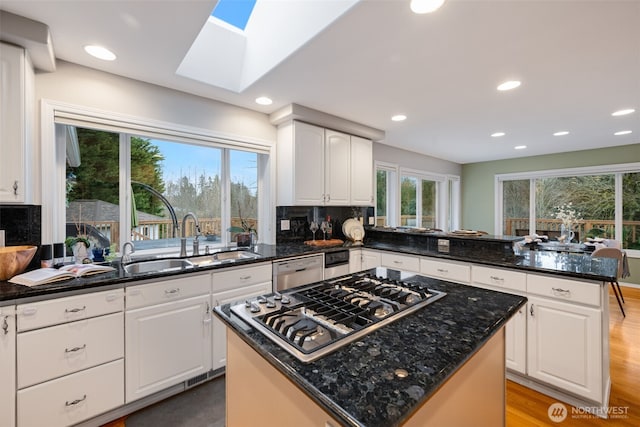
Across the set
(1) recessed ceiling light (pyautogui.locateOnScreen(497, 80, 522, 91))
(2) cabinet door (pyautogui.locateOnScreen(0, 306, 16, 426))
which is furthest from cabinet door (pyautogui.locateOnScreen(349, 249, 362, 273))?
(2) cabinet door (pyautogui.locateOnScreen(0, 306, 16, 426))

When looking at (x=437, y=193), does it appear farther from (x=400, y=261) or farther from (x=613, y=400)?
(x=613, y=400)

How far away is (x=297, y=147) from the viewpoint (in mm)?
2910

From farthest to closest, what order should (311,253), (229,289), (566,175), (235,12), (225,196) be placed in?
(566,175), (225,196), (311,253), (235,12), (229,289)

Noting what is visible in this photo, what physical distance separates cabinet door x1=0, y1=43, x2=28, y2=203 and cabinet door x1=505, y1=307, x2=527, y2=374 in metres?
3.34

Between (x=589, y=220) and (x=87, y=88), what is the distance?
7423 mm

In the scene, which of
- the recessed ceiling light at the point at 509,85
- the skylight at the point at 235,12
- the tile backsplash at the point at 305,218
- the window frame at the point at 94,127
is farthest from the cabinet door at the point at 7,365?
the recessed ceiling light at the point at 509,85

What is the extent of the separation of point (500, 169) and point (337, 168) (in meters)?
4.61

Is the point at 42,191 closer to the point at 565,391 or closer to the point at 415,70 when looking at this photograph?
the point at 415,70

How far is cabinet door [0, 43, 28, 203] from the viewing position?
1.55 metres

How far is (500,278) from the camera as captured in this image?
2107 mm

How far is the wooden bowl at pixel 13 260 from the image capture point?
1523 mm

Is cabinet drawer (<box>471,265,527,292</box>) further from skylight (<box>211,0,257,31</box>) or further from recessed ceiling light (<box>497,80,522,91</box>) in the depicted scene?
skylight (<box>211,0,257,31</box>)

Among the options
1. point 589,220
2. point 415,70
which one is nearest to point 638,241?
point 589,220

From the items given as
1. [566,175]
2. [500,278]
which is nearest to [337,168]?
[500,278]
